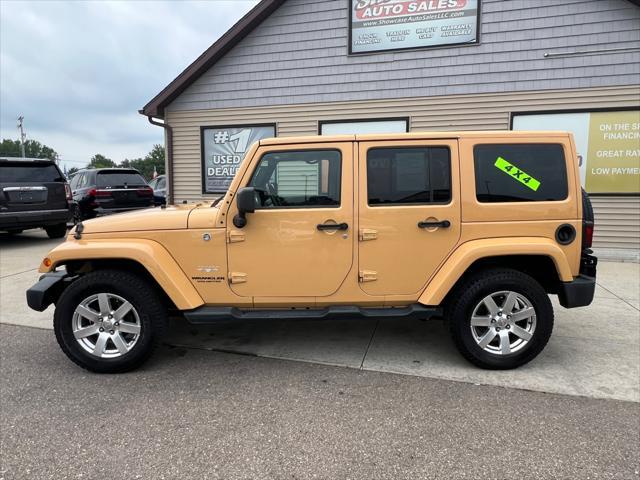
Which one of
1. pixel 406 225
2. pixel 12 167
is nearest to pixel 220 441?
pixel 406 225

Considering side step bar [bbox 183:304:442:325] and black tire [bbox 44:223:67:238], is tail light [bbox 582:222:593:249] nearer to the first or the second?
side step bar [bbox 183:304:442:325]

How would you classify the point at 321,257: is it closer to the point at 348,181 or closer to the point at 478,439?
the point at 348,181

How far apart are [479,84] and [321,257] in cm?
→ 631

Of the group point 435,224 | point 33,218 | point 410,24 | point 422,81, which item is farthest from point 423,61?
point 33,218

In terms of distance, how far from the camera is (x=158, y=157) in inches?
3681

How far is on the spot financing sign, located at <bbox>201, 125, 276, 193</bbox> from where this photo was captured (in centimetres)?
938

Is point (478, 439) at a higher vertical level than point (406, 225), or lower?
lower

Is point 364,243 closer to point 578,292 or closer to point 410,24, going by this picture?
point 578,292

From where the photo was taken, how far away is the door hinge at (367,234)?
3312 mm

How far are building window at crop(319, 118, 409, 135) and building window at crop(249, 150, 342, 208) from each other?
5478 millimetres

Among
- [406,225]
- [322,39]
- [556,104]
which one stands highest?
[322,39]

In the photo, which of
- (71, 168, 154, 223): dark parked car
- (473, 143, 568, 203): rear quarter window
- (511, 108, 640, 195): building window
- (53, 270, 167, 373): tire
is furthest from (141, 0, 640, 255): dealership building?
(53, 270, 167, 373): tire

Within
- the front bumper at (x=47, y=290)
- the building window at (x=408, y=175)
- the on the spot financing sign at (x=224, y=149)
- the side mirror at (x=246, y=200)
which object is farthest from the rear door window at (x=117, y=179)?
the building window at (x=408, y=175)

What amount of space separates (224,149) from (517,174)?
742cm
